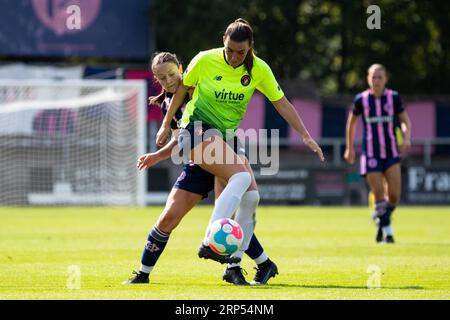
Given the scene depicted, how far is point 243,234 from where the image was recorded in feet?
27.6

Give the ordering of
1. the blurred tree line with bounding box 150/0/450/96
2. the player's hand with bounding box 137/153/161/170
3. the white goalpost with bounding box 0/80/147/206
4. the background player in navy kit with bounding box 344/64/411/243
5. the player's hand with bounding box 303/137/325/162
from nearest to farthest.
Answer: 1. the player's hand with bounding box 303/137/325/162
2. the player's hand with bounding box 137/153/161/170
3. the background player in navy kit with bounding box 344/64/411/243
4. the white goalpost with bounding box 0/80/147/206
5. the blurred tree line with bounding box 150/0/450/96

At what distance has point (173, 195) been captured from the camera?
8.54 metres

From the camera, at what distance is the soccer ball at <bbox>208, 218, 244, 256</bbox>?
7883 millimetres

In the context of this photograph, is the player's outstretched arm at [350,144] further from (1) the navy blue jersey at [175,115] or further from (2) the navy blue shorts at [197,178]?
(2) the navy blue shorts at [197,178]

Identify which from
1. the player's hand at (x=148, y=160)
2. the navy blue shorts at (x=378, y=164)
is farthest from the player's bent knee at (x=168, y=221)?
the navy blue shorts at (x=378, y=164)

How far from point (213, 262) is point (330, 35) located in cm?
2133

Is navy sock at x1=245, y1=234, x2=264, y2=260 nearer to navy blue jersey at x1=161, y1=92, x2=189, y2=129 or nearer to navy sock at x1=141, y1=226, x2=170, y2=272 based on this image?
navy sock at x1=141, y1=226, x2=170, y2=272

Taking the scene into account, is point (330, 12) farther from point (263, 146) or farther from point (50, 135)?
point (50, 135)

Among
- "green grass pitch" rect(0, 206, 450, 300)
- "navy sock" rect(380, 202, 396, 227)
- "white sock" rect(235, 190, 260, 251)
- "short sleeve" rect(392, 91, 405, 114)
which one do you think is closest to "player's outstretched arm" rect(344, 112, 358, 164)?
"short sleeve" rect(392, 91, 405, 114)

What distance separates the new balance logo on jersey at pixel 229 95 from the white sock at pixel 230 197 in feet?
2.09

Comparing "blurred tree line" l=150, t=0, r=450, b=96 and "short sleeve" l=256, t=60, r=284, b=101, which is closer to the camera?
"short sleeve" l=256, t=60, r=284, b=101

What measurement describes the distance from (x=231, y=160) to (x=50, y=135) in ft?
63.1

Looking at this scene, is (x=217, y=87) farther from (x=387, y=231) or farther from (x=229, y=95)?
(x=387, y=231)
